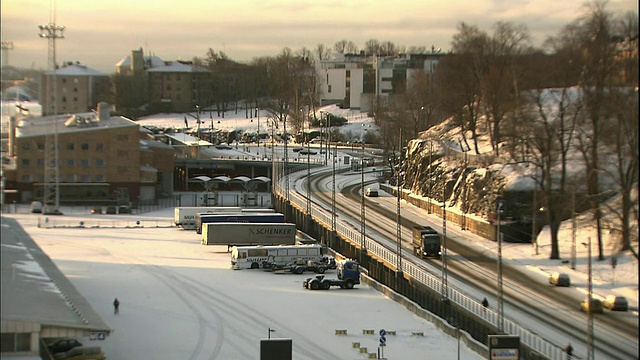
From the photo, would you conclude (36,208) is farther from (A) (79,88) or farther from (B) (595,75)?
(A) (79,88)

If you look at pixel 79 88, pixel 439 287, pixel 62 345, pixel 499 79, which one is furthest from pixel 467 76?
pixel 79 88

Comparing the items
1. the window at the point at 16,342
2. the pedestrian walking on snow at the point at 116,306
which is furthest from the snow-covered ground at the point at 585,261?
the pedestrian walking on snow at the point at 116,306

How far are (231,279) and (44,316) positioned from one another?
11.8 meters

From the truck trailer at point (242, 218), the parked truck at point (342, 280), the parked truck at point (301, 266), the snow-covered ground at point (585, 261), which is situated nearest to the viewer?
the snow-covered ground at point (585, 261)

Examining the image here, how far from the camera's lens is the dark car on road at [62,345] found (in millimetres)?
19125

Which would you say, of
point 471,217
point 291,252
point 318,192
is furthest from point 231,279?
point 318,192

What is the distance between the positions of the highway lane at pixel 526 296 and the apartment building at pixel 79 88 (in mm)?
39359

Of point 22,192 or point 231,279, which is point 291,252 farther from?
point 22,192

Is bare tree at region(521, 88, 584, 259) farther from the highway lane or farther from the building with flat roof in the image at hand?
the building with flat roof

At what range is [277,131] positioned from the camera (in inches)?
3484

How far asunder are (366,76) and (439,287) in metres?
69.3

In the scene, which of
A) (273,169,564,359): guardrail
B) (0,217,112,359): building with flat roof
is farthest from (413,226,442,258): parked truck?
(0,217,112,359): building with flat roof

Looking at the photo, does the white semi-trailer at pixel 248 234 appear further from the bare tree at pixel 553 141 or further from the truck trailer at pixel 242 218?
the bare tree at pixel 553 141

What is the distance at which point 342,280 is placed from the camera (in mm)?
29062
